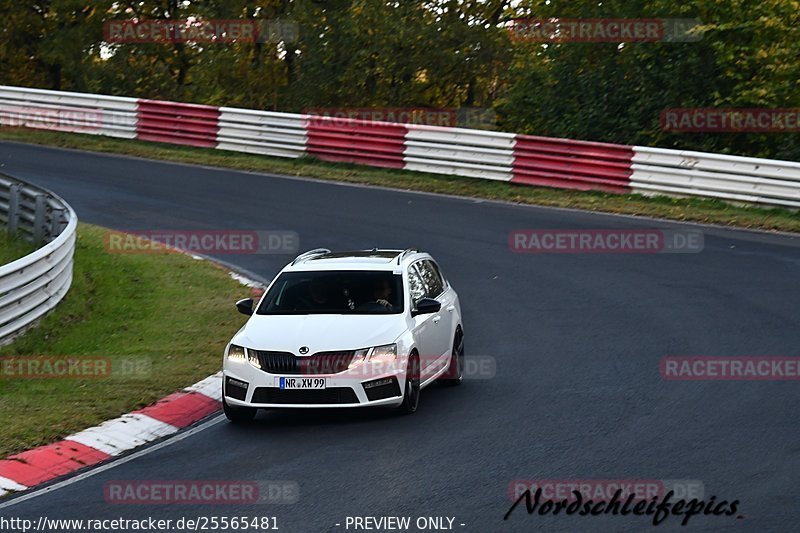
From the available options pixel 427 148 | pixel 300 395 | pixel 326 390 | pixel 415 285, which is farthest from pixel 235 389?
pixel 427 148

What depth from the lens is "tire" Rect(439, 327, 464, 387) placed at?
13.4 m

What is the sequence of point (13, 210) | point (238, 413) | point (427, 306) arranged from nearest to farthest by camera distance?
point (238, 413), point (427, 306), point (13, 210)

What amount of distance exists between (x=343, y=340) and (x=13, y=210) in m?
9.32

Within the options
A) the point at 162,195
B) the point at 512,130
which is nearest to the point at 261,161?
the point at 162,195

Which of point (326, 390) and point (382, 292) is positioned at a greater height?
point (382, 292)

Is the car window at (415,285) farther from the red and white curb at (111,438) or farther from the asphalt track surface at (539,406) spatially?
the red and white curb at (111,438)

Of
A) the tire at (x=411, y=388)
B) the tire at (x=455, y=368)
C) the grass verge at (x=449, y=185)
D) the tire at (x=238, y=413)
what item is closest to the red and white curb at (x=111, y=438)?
the tire at (x=238, y=413)

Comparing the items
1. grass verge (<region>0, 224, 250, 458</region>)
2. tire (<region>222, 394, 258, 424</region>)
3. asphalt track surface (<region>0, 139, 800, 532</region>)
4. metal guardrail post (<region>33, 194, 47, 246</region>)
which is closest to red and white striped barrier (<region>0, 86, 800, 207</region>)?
asphalt track surface (<region>0, 139, 800, 532</region>)

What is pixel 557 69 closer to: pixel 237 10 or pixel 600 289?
pixel 237 10

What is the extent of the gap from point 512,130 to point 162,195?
1061 centimetres

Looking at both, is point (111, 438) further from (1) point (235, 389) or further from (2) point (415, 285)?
(2) point (415, 285)

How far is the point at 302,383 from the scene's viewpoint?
11.5m

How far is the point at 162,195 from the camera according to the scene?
25.3m

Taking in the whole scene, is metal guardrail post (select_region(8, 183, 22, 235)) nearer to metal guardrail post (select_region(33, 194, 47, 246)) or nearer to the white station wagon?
metal guardrail post (select_region(33, 194, 47, 246))
